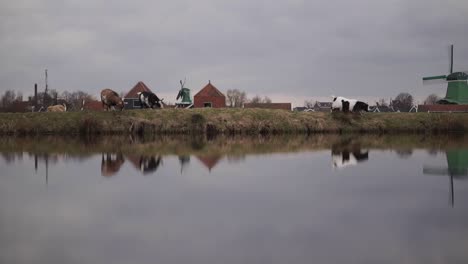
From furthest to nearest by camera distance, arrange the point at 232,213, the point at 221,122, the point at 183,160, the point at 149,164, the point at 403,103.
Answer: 1. the point at 403,103
2. the point at 221,122
3. the point at 183,160
4. the point at 149,164
5. the point at 232,213

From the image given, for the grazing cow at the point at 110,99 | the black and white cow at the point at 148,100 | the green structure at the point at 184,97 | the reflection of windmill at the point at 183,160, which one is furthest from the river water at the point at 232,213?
the green structure at the point at 184,97

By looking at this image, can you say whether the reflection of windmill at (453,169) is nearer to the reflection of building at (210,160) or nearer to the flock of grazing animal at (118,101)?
the reflection of building at (210,160)

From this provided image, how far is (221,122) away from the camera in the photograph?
37125 millimetres

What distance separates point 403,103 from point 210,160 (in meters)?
76.8

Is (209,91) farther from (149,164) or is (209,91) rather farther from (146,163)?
(149,164)

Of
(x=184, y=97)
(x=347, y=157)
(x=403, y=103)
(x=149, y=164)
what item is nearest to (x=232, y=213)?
(x=149, y=164)

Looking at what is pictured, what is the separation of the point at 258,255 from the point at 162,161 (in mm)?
11192

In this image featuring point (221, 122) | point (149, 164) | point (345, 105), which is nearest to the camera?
point (149, 164)

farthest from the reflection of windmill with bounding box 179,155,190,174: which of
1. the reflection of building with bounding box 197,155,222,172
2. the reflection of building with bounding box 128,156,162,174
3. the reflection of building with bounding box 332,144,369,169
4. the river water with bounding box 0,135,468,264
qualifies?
the reflection of building with bounding box 332,144,369,169

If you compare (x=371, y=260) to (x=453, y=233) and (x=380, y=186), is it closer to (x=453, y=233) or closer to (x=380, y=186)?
(x=453, y=233)

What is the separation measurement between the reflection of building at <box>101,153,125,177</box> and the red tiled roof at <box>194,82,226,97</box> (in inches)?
1433

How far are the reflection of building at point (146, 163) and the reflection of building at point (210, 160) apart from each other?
150 centimetres

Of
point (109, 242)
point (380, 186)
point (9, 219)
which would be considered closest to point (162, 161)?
point (380, 186)

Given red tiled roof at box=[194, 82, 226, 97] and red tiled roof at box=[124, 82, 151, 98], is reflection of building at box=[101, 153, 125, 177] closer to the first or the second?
red tiled roof at box=[194, 82, 226, 97]
